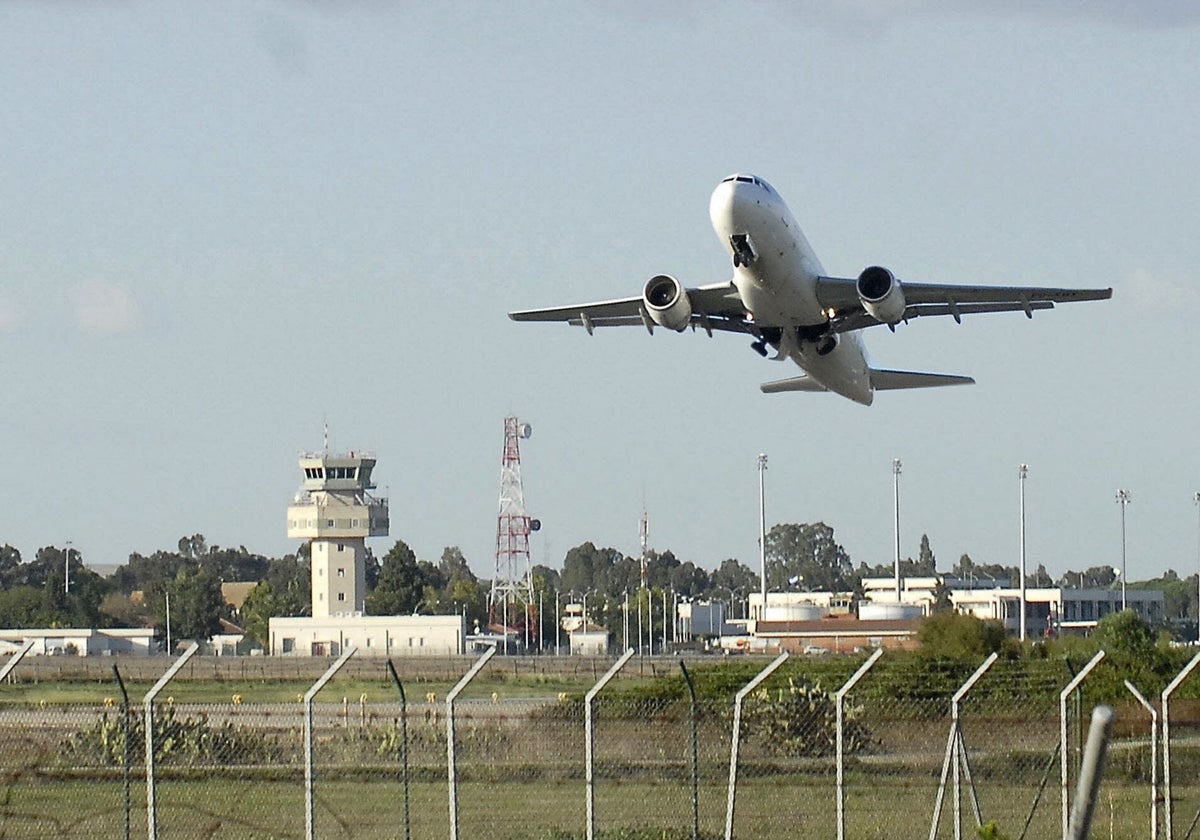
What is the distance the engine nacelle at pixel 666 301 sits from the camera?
3484 cm

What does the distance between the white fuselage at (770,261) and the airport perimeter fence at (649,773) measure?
838 cm

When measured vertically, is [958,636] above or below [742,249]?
below

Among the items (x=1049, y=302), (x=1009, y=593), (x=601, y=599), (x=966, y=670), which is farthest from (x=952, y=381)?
(x=601, y=599)

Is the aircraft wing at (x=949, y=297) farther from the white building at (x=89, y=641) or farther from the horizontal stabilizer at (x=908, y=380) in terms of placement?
the white building at (x=89, y=641)

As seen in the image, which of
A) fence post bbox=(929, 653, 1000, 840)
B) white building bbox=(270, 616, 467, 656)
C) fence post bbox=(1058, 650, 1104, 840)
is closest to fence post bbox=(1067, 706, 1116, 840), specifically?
fence post bbox=(929, 653, 1000, 840)

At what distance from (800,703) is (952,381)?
25.2m

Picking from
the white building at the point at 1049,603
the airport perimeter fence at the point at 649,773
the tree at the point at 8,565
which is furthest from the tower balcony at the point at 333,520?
the airport perimeter fence at the point at 649,773

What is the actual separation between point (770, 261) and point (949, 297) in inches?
234

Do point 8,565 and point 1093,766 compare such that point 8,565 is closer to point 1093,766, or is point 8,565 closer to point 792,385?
point 792,385

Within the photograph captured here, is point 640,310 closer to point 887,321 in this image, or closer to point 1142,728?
point 887,321

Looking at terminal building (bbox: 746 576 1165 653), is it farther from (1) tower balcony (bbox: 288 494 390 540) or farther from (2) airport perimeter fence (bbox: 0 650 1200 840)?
(2) airport perimeter fence (bbox: 0 650 1200 840)

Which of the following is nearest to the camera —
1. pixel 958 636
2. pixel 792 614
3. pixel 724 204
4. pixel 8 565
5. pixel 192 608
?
pixel 724 204

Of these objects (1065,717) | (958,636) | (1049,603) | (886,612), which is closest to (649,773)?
(1065,717)

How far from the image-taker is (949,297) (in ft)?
124
